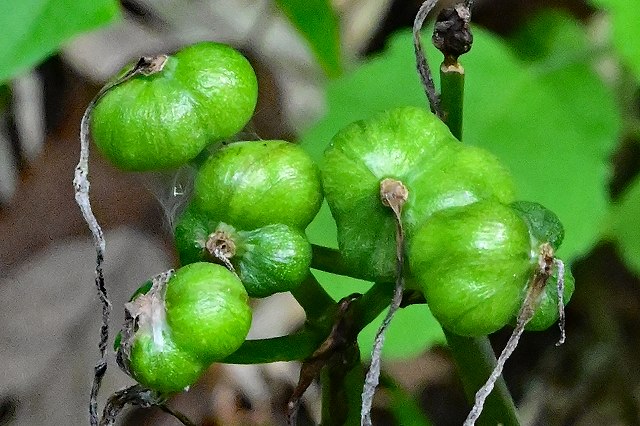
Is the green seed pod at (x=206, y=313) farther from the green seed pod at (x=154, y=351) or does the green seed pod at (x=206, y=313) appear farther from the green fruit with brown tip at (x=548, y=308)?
the green fruit with brown tip at (x=548, y=308)

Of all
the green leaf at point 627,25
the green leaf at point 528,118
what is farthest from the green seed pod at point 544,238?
the green leaf at point 627,25

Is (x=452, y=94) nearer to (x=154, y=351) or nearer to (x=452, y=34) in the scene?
(x=452, y=34)

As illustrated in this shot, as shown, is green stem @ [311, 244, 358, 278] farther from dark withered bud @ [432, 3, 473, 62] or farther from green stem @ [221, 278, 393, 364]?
dark withered bud @ [432, 3, 473, 62]

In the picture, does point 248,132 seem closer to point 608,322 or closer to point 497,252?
point 497,252

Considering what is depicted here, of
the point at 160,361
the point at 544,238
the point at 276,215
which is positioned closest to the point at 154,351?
the point at 160,361

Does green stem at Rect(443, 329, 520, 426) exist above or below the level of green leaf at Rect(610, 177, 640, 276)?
above

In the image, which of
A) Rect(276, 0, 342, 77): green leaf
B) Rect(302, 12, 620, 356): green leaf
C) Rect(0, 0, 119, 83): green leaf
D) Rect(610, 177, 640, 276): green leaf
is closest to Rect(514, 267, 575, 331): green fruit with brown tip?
Rect(0, 0, 119, 83): green leaf
